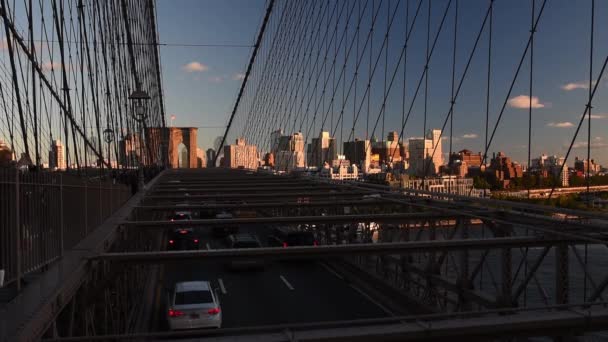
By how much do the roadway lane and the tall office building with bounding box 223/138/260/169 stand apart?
30.2 metres

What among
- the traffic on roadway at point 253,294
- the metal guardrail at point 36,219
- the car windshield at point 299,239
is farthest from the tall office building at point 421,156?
the metal guardrail at point 36,219

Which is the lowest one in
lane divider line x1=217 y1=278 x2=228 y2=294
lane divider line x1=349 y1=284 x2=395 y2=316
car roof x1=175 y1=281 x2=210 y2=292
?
lane divider line x1=217 y1=278 x2=228 y2=294

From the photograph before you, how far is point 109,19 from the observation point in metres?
19.6

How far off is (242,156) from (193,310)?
183 ft

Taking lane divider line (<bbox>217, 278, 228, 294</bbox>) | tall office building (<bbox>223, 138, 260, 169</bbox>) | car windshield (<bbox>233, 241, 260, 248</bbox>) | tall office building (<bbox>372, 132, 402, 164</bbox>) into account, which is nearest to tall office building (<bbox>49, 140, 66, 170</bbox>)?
lane divider line (<bbox>217, 278, 228, 294</bbox>)

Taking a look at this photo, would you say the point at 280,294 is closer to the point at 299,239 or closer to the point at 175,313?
the point at 299,239

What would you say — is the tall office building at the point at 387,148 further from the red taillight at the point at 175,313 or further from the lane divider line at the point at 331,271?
the red taillight at the point at 175,313

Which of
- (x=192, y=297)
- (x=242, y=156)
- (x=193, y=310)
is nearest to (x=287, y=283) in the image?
(x=192, y=297)

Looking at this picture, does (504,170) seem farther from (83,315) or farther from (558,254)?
(83,315)

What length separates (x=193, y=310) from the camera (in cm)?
1321

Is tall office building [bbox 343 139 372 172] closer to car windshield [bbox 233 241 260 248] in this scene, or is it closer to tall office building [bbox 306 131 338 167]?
tall office building [bbox 306 131 338 167]

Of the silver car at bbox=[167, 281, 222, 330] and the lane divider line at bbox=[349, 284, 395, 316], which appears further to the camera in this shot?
the lane divider line at bbox=[349, 284, 395, 316]

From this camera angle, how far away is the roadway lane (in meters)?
15.0


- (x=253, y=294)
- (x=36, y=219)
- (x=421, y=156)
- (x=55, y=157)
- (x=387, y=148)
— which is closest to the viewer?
(x=36, y=219)
